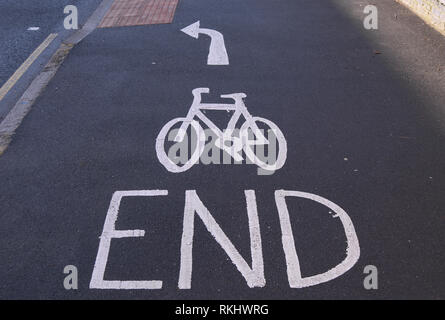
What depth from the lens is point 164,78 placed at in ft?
22.3

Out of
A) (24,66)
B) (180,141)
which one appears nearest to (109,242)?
(180,141)

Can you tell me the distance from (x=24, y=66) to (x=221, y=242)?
216 inches

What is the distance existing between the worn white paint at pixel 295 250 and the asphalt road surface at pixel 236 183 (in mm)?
16

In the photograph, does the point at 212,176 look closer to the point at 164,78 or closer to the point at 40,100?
the point at 164,78

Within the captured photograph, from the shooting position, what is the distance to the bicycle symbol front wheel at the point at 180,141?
15.8ft

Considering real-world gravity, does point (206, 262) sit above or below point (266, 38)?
below

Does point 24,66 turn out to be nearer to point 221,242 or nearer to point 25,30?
point 25,30

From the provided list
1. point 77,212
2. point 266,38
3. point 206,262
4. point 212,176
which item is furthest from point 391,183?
point 266,38

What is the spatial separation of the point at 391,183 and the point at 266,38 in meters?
4.70

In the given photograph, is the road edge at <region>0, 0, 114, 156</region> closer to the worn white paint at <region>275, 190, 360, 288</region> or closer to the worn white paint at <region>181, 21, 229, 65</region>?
the worn white paint at <region>181, 21, 229, 65</region>

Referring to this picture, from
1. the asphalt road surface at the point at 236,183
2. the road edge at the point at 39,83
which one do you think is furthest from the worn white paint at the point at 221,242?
the road edge at the point at 39,83

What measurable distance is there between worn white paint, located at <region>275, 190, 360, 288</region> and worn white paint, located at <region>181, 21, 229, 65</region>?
3651mm
